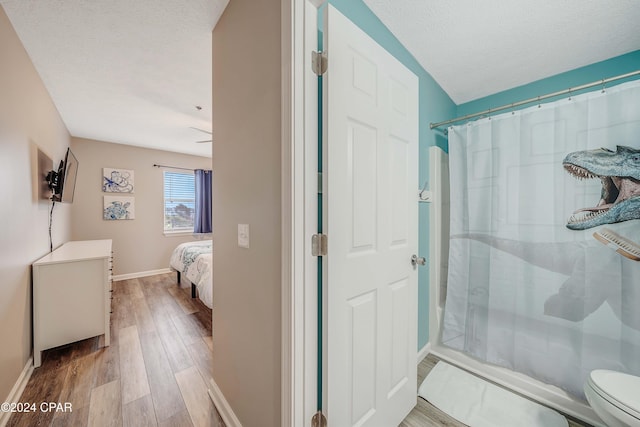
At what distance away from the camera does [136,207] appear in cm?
426

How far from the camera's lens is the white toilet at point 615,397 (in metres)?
0.98

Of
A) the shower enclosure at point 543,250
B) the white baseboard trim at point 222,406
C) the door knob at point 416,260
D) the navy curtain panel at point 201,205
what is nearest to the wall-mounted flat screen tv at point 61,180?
the navy curtain panel at point 201,205

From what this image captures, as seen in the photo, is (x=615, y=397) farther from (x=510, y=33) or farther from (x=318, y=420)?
(x=510, y=33)

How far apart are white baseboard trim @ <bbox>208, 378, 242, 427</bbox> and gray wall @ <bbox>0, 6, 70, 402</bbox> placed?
3.92 ft

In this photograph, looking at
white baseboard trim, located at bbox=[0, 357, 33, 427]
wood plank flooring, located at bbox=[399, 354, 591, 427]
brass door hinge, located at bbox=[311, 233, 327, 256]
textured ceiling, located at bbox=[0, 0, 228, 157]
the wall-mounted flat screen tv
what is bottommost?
wood plank flooring, located at bbox=[399, 354, 591, 427]

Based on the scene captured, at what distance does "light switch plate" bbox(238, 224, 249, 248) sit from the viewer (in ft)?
3.89

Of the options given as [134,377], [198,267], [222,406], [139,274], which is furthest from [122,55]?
[139,274]

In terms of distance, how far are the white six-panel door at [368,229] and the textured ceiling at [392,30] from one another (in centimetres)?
50

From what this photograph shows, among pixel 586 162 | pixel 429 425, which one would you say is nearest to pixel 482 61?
pixel 586 162

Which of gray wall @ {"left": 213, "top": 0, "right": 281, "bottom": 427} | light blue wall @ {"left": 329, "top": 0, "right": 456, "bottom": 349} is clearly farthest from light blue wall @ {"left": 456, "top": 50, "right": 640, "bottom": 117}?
gray wall @ {"left": 213, "top": 0, "right": 281, "bottom": 427}

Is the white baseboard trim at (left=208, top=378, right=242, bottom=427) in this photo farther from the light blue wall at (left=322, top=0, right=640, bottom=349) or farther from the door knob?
the light blue wall at (left=322, top=0, right=640, bottom=349)

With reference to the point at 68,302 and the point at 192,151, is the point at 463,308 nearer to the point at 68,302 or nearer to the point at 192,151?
the point at 68,302

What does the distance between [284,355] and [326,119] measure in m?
0.96

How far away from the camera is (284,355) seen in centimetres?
92
